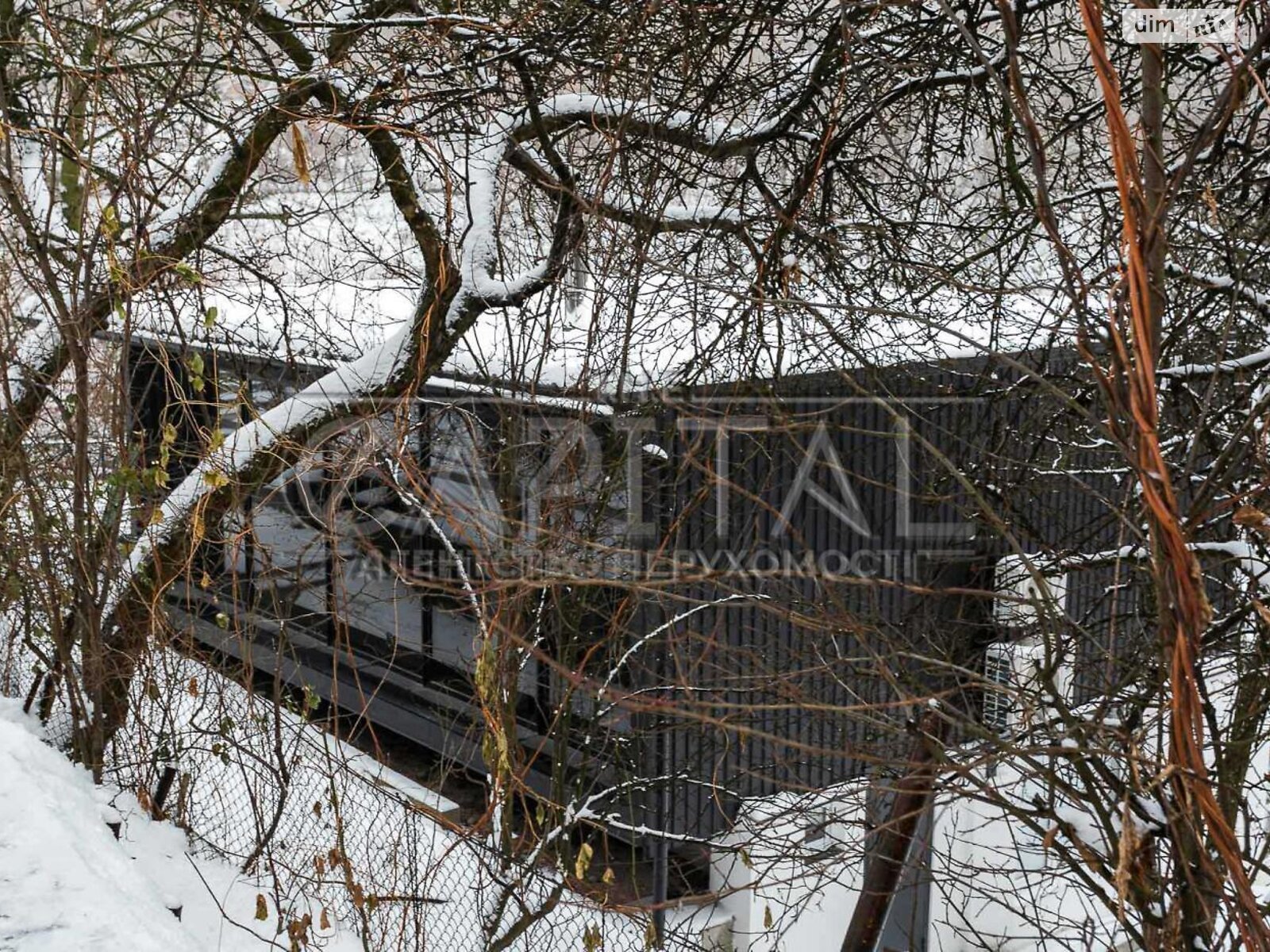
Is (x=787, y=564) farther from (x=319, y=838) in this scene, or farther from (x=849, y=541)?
(x=319, y=838)

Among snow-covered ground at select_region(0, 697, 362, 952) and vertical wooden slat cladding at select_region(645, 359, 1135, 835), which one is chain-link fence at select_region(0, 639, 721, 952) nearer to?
→ snow-covered ground at select_region(0, 697, 362, 952)

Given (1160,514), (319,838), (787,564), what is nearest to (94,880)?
(1160,514)

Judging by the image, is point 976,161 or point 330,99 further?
point 976,161

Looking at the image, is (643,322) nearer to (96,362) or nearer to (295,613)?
(96,362)

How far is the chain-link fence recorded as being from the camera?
4.86 metres

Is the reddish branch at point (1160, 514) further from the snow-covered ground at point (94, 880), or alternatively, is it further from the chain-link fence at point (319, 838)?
the chain-link fence at point (319, 838)

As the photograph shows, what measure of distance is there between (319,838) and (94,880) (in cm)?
332

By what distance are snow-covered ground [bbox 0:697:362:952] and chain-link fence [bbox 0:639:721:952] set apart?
16 cm

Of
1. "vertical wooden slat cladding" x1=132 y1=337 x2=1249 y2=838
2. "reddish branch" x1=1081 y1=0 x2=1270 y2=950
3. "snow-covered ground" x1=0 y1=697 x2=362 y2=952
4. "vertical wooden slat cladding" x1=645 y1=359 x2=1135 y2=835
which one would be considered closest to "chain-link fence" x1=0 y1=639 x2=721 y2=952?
"snow-covered ground" x1=0 y1=697 x2=362 y2=952

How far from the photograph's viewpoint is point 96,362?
5234mm

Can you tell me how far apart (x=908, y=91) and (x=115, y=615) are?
187 inches

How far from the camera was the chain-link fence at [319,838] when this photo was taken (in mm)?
4863

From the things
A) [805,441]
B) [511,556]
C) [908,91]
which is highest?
[908,91]

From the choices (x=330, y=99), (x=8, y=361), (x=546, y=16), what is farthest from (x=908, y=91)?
(x=8, y=361)
